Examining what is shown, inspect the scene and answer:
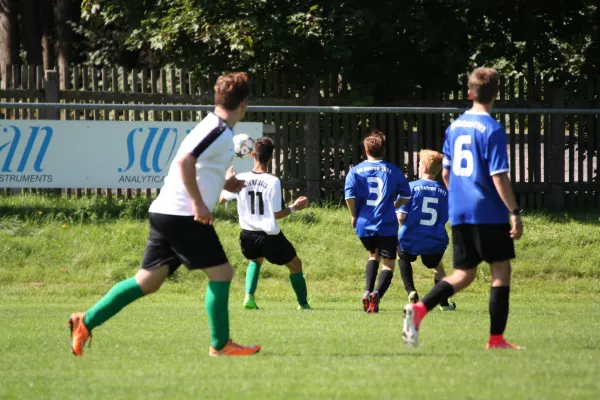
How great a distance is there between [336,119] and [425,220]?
20.0 feet

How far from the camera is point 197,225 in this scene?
21.3ft

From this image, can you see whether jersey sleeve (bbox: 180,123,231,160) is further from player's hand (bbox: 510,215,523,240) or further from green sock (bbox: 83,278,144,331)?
player's hand (bbox: 510,215,523,240)

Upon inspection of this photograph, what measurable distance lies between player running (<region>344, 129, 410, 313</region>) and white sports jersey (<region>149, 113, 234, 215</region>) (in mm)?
4126

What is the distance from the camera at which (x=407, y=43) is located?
692 inches

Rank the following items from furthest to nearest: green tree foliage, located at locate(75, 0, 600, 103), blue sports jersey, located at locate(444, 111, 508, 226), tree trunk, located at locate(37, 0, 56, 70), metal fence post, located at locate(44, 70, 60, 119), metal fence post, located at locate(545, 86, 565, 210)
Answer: tree trunk, located at locate(37, 0, 56, 70)
metal fence post, located at locate(545, 86, 565, 210)
green tree foliage, located at locate(75, 0, 600, 103)
metal fence post, located at locate(44, 70, 60, 119)
blue sports jersey, located at locate(444, 111, 508, 226)

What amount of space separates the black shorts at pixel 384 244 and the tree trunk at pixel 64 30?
611 inches

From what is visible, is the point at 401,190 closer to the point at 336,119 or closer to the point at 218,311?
the point at 218,311

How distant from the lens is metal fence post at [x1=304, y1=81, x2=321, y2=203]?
1647 cm

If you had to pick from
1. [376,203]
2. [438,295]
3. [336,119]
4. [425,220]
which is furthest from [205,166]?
[336,119]

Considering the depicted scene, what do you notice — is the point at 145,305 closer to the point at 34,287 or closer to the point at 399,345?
the point at 34,287

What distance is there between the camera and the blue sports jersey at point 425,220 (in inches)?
423

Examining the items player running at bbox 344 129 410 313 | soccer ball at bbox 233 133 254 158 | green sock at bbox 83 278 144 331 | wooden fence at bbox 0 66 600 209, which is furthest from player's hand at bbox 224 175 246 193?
wooden fence at bbox 0 66 600 209

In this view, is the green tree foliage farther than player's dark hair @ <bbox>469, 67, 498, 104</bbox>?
Yes

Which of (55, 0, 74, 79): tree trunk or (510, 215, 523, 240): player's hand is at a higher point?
(55, 0, 74, 79): tree trunk
